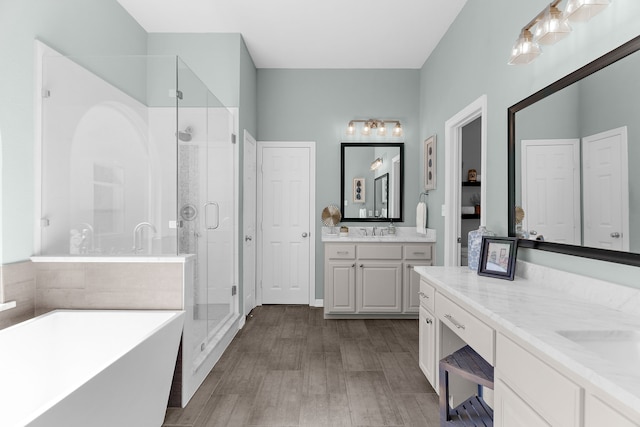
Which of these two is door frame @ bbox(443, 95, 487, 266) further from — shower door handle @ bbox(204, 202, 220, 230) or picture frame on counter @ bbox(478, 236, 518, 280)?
shower door handle @ bbox(204, 202, 220, 230)

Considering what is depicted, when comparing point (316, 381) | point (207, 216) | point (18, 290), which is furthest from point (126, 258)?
point (316, 381)

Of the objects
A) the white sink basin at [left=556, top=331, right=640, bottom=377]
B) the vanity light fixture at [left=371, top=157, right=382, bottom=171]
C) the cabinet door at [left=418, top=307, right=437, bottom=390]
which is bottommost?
the cabinet door at [left=418, top=307, right=437, bottom=390]

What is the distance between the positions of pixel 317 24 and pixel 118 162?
86.4 inches

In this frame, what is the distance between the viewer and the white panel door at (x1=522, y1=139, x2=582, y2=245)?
1.67 meters

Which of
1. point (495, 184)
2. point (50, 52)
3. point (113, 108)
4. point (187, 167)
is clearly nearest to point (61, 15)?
point (50, 52)

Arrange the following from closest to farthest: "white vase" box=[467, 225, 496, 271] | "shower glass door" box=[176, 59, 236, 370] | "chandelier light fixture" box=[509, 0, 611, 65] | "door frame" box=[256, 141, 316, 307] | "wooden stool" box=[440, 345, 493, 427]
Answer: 1. "chandelier light fixture" box=[509, 0, 611, 65]
2. "wooden stool" box=[440, 345, 493, 427]
3. "white vase" box=[467, 225, 496, 271]
4. "shower glass door" box=[176, 59, 236, 370]
5. "door frame" box=[256, 141, 316, 307]

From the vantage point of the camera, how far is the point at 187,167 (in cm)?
246

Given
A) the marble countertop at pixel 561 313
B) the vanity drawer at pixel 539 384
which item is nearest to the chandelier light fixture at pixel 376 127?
the marble countertop at pixel 561 313

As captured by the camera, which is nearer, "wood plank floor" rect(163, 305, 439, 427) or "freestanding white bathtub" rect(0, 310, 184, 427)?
"freestanding white bathtub" rect(0, 310, 184, 427)

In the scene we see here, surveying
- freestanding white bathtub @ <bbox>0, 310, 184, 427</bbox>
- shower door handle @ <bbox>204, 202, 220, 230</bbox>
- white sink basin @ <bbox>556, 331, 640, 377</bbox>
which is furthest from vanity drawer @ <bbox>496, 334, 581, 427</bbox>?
shower door handle @ <bbox>204, 202, 220, 230</bbox>

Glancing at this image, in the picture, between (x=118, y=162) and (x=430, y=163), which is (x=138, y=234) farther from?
(x=430, y=163)

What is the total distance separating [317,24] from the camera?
3350mm

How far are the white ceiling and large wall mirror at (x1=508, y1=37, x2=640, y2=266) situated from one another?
1629 mm

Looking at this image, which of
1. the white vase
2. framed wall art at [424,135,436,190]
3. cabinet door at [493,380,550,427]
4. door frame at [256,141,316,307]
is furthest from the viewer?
door frame at [256,141,316,307]
